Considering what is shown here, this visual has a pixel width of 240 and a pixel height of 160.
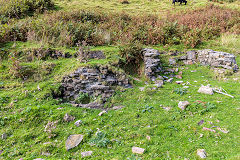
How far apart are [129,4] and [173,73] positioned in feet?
48.6

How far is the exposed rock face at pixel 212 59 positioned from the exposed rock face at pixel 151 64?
→ 2026 millimetres

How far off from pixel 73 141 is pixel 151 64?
5384 millimetres

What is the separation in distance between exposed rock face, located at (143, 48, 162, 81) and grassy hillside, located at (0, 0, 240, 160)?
43 centimetres

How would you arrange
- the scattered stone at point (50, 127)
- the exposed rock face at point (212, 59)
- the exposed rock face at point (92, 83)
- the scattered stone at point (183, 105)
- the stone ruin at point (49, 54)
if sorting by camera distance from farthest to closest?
the exposed rock face at point (212, 59) → the stone ruin at point (49, 54) → the exposed rock face at point (92, 83) → the scattered stone at point (183, 105) → the scattered stone at point (50, 127)

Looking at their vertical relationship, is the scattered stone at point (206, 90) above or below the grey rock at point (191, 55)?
below

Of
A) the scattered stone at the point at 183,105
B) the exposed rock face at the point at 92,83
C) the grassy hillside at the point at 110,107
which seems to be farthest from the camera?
the exposed rock face at the point at 92,83

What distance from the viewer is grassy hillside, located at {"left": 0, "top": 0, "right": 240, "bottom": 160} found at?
13.1ft

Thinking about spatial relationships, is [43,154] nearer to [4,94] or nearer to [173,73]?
[4,94]

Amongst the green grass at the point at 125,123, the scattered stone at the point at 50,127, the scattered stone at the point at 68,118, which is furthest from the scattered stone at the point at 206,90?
the scattered stone at the point at 50,127

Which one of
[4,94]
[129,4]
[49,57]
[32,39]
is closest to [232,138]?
[4,94]

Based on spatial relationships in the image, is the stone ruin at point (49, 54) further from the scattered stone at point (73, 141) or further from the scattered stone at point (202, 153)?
the scattered stone at point (202, 153)

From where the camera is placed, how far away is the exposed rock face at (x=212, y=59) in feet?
27.6

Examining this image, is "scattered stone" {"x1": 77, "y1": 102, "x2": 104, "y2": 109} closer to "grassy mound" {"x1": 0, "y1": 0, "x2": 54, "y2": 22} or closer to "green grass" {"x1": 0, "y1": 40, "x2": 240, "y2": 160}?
"green grass" {"x1": 0, "y1": 40, "x2": 240, "y2": 160}

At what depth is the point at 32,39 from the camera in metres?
9.18
